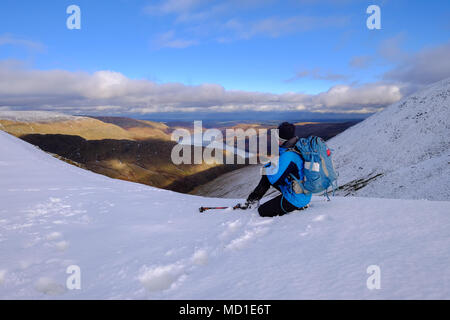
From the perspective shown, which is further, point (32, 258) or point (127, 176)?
point (127, 176)

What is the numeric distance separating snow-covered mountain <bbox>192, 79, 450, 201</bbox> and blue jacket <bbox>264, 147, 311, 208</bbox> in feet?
74.8

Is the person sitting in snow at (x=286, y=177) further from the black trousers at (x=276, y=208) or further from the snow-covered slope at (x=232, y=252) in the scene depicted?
the snow-covered slope at (x=232, y=252)

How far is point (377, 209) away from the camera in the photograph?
17.2 ft

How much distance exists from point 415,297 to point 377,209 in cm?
307

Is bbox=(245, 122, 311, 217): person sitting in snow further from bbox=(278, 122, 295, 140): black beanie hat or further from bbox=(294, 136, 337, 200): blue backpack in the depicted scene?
bbox=(294, 136, 337, 200): blue backpack

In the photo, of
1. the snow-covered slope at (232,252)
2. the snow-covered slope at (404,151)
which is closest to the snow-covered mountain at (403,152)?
the snow-covered slope at (404,151)

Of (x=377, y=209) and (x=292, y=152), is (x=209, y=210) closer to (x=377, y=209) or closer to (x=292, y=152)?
(x=292, y=152)

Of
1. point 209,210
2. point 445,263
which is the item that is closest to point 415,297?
point 445,263

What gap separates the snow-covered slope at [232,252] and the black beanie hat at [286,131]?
71.4 inches

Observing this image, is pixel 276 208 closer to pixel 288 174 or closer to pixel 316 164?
pixel 288 174

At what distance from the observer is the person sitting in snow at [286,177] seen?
5.45 metres

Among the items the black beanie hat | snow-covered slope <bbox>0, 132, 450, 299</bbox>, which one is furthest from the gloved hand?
the black beanie hat

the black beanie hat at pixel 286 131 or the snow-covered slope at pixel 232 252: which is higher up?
the black beanie hat at pixel 286 131
